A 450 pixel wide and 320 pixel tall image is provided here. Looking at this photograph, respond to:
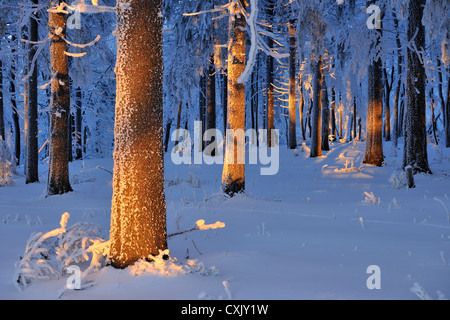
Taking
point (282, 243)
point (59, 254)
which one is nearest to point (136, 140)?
point (59, 254)

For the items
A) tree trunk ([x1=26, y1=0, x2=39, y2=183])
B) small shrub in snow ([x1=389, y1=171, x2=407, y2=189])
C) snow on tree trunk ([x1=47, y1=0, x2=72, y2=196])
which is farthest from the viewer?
tree trunk ([x1=26, y1=0, x2=39, y2=183])

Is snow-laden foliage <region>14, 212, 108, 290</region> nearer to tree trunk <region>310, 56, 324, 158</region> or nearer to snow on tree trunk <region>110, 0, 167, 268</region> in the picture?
snow on tree trunk <region>110, 0, 167, 268</region>

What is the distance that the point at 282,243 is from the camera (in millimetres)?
4926

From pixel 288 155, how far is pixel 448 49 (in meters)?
10.1

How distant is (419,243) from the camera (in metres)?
4.83

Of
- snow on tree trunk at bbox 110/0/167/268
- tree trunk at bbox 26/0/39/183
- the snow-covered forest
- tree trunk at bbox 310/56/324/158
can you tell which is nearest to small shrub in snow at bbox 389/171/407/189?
the snow-covered forest

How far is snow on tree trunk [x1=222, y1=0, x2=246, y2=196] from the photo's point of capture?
8398 mm

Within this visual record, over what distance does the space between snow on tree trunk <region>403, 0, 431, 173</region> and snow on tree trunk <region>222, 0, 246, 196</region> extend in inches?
241

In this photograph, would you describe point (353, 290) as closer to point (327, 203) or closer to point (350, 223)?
point (350, 223)

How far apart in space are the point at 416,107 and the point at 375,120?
10.1 feet

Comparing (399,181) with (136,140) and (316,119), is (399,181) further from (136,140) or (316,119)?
(136,140)

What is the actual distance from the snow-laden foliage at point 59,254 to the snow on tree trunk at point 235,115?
4202 mm

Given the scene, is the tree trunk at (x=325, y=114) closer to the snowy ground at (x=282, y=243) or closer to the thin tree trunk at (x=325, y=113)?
the thin tree trunk at (x=325, y=113)

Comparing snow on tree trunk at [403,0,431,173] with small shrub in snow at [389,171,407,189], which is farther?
snow on tree trunk at [403,0,431,173]
